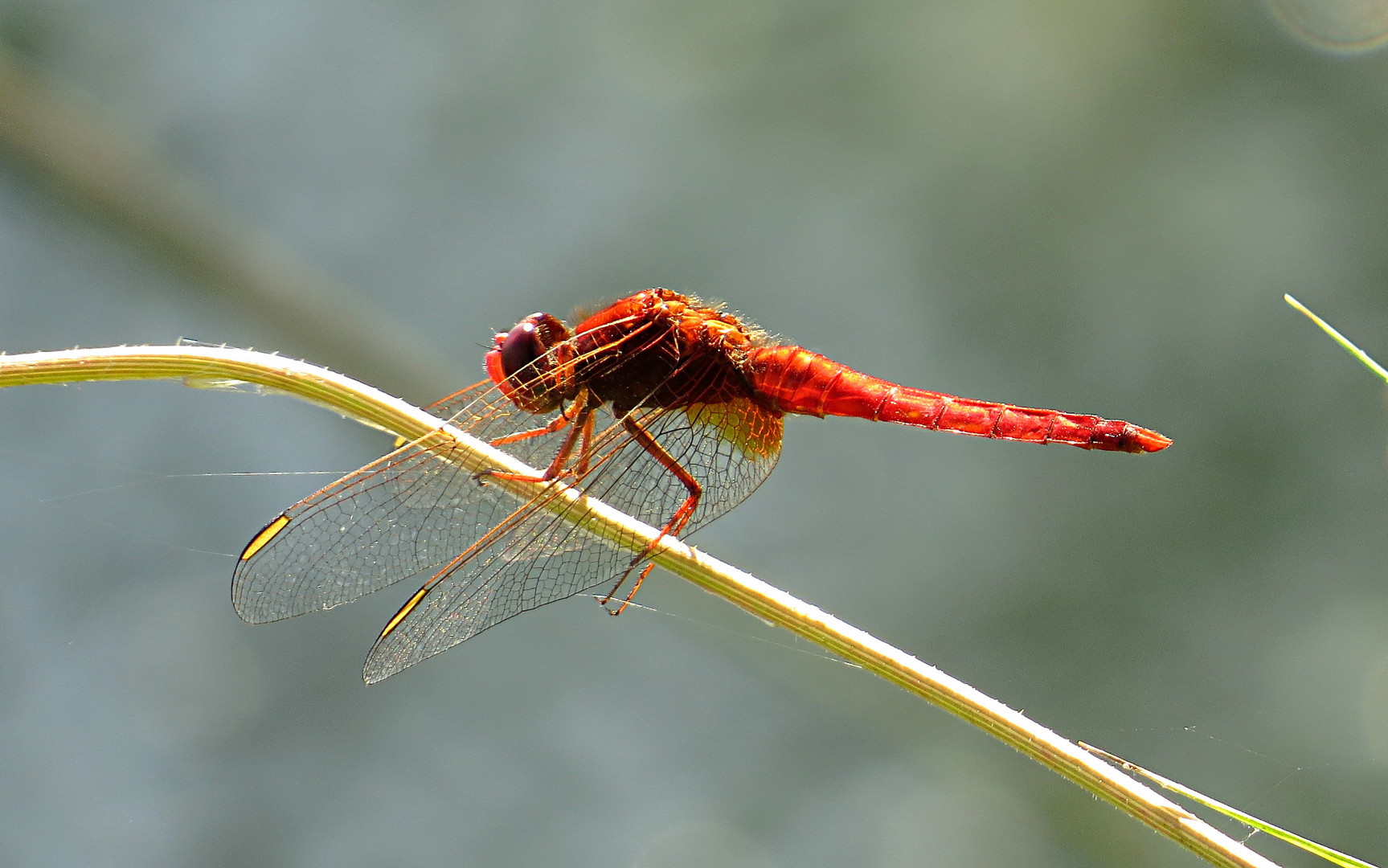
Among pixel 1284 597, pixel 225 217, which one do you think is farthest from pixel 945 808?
pixel 225 217

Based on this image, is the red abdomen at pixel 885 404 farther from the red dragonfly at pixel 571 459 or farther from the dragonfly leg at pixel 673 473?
the dragonfly leg at pixel 673 473

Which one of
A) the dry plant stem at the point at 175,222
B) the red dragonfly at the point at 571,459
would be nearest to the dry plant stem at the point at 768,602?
the red dragonfly at the point at 571,459

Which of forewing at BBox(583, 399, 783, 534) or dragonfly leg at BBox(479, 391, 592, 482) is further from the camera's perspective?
forewing at BBox(583, 399, 783, 534)

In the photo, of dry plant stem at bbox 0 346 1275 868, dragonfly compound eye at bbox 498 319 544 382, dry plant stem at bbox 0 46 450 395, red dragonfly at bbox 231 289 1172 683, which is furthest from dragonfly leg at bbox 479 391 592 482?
dry plant stem at bbox 0 46 450 395

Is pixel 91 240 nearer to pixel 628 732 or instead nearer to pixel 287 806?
pixel 287 806

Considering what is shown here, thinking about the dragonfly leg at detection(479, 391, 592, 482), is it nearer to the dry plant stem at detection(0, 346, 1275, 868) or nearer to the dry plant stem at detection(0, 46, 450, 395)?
the dry plant stem at detection(0, 346, 1275, 868)

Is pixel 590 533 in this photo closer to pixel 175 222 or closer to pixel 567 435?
pixel 567 435

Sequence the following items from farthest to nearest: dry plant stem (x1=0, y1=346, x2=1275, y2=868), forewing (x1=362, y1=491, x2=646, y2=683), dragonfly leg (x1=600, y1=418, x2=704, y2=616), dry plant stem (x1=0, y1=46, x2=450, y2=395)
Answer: dry plant stem (x1=0, y1=46, x2=450, y2=395) → dragonfly leg (x1=600, y1=418, x2=704, y2=616) → forewing (x1=362, y1=491, x2=646, y2=683) → dry plant stem (x1=0, y1=346, x2=1275, y2=868)

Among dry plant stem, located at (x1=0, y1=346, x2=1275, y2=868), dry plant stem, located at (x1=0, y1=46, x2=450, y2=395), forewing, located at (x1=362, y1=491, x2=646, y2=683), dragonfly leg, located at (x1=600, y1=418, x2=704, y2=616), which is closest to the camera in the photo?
dry plant stem, located at (x1=0, y1=346, x2=1275, y2=868)
